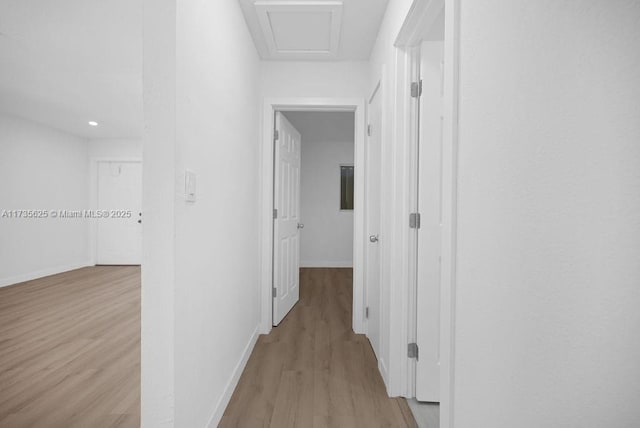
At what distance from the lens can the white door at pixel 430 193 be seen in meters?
1.93

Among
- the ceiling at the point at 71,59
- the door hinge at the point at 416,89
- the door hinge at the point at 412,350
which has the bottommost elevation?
the door hinge at the point at 412,350

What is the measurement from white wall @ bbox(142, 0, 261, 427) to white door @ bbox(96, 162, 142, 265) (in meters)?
5.13

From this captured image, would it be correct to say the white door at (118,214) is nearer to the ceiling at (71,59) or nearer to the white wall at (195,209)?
the ceiling at (71,59)

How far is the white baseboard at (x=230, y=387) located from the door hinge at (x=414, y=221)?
4.59 ft

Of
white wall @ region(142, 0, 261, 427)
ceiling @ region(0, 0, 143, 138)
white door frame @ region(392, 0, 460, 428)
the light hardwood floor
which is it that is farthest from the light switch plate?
ceiling @ region(0, 0, 143, 138)

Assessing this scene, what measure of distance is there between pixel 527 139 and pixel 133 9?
2623 millimetres

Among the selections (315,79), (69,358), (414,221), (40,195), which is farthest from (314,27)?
(40,195)

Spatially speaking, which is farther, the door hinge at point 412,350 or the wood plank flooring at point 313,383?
the door hinge at point 412,350

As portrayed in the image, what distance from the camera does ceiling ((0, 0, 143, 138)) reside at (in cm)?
235

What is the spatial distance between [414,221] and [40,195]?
6176 mm

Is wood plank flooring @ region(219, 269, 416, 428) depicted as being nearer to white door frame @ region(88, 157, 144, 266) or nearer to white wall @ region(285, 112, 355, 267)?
white wall @ region(285, 112, 355, 267)

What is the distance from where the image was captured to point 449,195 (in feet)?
3.73

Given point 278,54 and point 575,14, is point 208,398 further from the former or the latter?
point 278,54

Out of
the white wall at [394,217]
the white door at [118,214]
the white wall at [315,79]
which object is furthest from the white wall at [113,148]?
the white wall at [394,217]
